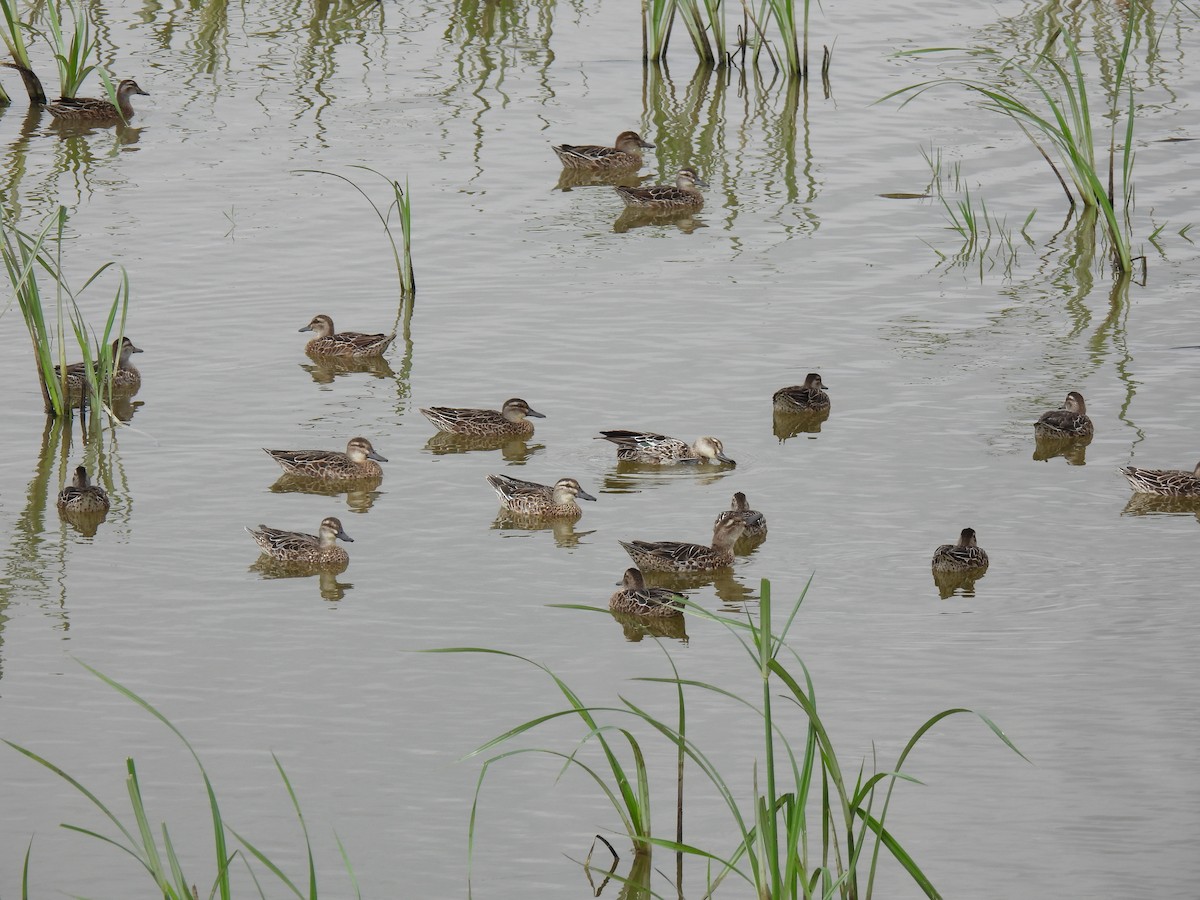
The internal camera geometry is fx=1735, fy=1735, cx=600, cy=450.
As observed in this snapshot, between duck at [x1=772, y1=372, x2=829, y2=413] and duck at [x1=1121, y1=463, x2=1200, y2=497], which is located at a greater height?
duck at [x1=772, y1=372, x2=829, y2=413]

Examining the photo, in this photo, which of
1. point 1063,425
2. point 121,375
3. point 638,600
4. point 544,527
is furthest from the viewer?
point 121,375

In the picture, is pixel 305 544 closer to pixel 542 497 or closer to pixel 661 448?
pixel 542 497

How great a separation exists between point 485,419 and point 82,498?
283cm

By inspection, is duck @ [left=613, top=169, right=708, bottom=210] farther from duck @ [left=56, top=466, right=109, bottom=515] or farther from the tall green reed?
duck @ [left=56, top=466, right=109, bottom=515]

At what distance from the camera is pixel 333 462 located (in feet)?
37.4

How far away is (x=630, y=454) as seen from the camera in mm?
11883

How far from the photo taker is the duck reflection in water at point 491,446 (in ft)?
39.9

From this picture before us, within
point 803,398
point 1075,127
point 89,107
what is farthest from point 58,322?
point 1075,127

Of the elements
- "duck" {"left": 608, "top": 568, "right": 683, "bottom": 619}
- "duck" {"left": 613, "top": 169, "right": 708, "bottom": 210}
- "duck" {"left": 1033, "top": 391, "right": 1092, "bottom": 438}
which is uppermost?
"duck" {"left": 613, "top": 169, "right": 708, "bottom": 210}

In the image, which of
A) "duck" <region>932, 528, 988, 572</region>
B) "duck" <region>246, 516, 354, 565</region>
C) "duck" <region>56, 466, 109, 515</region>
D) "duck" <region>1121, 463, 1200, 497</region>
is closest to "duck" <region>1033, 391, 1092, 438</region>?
"duck" <region>1121, 463, 1200, 497</region>

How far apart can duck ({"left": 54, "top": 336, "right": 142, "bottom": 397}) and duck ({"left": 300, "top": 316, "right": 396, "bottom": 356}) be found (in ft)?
4.44

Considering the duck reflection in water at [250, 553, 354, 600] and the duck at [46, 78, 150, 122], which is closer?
the duck reflection in water at [250, 553, 354, 600]

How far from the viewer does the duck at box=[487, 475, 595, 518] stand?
428 inches

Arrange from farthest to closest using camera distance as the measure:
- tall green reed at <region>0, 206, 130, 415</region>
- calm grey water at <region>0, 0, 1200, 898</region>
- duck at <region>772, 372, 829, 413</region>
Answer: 1. duck at <region>772, 372, 829, 413</region>
2. tall green reed at <region>0, 206, 130, 415</region>
3. calm grey water at <region>0, 0, 1200, 898</region>
